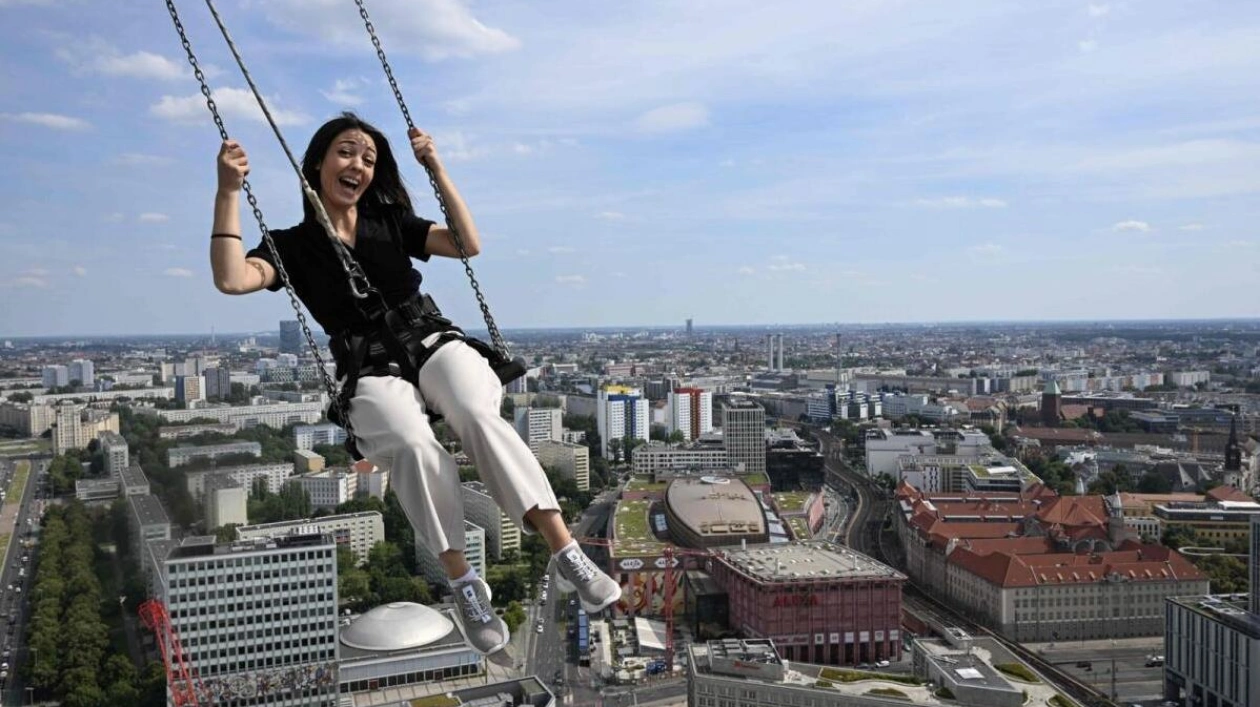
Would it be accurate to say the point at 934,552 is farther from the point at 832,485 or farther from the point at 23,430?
the point at 23,430

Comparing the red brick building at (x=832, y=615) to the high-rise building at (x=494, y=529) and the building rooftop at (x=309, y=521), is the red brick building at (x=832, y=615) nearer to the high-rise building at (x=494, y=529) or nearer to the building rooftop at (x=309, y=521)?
the high-rise building at (x=494, y=529)

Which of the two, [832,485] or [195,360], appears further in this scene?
[195,360]

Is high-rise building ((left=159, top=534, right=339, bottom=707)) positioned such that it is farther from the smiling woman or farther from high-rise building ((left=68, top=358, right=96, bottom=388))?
high-rise building ((left=68, top=358, right=96, bottom=388))

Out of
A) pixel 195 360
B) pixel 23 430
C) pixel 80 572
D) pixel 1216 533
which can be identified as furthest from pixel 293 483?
pixel 195 360

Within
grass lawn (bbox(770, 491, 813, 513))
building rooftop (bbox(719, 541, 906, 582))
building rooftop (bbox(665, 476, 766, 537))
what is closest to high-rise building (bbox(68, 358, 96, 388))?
building rooftop (bbox(665, 476, 766, 537))

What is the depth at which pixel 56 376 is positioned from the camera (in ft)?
98.9

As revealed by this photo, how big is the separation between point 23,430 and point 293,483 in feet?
37.2

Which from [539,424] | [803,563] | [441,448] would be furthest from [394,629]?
[539,424]

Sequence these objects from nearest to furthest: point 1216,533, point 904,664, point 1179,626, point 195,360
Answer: point 1179,626 → point 904,664 → point 1216,533 → point 195,360

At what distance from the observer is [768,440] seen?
807 inches

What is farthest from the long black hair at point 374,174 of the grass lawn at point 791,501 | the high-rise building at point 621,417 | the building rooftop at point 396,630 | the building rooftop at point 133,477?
the high-rise building at point 621,417

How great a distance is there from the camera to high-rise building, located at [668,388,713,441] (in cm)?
2588

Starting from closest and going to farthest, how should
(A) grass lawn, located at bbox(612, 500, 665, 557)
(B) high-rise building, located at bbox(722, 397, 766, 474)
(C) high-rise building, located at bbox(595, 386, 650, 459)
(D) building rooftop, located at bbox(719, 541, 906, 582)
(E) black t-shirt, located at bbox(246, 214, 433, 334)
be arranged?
1. (E) black t-shirt, located at bbox(246, 214, 433, 334)
2. (D) building rooftop, located at bbox(719, 541, 906, 582)
3. (A) grass lawn, located at bbox(612, 500, 665, 557)
4. (B) high-rise building, located at bbox(722, 397, 766, 474)
5. (C) high-rise building, located at bbox(595, 386, 650, 459)

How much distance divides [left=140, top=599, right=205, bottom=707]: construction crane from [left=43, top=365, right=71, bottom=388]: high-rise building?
24.1 meters
